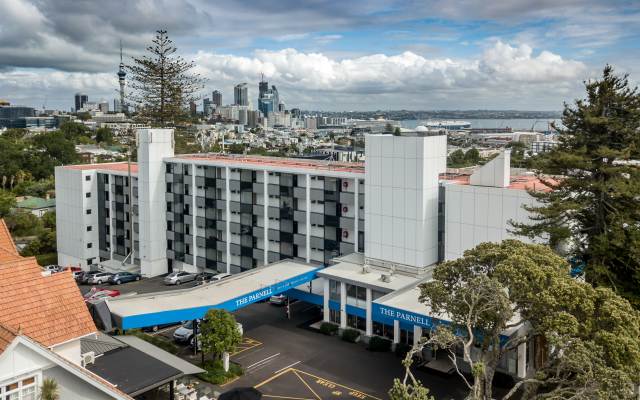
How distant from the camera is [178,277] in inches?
2131

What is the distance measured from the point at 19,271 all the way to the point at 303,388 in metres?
17.7

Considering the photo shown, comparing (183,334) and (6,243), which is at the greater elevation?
(6,243)

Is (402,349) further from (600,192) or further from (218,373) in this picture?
(600,192)

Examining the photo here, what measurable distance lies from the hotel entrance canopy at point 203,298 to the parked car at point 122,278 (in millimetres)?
19841

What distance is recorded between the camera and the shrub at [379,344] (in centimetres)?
3744

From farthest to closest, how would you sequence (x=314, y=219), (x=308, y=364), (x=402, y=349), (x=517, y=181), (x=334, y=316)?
(x=314, y=219) → (x=517, y=181) → (x=334, y=316) → (x=402, y=349) → (x=308, y=364)

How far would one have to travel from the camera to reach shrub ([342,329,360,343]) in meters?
38.9

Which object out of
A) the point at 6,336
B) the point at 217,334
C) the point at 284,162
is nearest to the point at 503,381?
the point at 217,334

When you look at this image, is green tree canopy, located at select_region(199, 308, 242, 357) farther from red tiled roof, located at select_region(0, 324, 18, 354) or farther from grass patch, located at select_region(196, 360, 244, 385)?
red tiled roof, located at select_region(0, 324, 18, 354)

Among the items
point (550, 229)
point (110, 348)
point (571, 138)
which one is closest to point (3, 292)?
point (110, 348)

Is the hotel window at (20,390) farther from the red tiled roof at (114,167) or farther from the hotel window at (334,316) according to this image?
the red tiled roof at (114,167)

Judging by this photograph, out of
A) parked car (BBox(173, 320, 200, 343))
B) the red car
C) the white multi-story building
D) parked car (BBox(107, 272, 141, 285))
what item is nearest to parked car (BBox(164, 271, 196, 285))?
the white multi-story building

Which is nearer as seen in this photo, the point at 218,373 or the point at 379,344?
the point at 218,373

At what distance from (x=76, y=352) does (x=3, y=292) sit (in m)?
4.04
